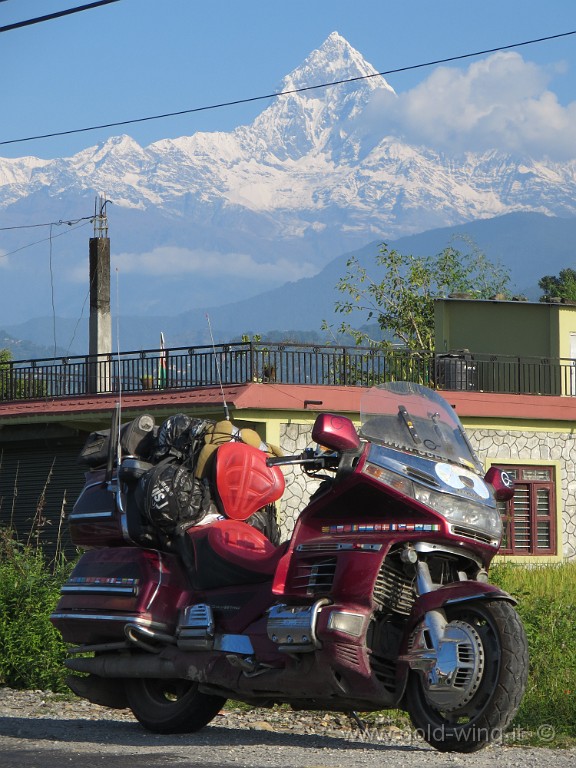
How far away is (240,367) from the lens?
2531 centimetres

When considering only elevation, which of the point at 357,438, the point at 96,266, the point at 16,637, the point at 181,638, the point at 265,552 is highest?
the point at 96,266

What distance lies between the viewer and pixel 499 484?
790 centimetres

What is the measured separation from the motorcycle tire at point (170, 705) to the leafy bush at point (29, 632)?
3129 millimetres

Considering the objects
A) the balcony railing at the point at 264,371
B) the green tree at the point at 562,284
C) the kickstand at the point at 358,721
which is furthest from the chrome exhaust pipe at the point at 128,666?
the green tree at the point at 562,284

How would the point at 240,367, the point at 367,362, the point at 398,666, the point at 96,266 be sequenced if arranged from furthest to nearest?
the point at 96,266
the point at 367,362
the point at 240,367
the point at 398,666

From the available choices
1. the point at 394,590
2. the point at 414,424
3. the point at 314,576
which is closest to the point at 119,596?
the point at 314,576

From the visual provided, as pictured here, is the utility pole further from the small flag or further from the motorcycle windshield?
the motorcycle windshield

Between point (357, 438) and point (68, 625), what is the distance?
2664 mm

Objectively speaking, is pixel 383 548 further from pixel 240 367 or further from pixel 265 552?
pixel 240 367

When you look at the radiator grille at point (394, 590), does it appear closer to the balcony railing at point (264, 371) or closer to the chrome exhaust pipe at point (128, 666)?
the chrome exhaust pipe at point (128, 666)

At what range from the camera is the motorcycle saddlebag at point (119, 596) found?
→ 8.46 meters

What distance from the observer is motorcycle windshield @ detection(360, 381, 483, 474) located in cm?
764

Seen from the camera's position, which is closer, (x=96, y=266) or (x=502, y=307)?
(x=502, y=307)

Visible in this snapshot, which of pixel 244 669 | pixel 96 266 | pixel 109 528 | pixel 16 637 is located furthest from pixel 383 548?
pixel 96 266
